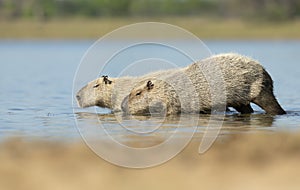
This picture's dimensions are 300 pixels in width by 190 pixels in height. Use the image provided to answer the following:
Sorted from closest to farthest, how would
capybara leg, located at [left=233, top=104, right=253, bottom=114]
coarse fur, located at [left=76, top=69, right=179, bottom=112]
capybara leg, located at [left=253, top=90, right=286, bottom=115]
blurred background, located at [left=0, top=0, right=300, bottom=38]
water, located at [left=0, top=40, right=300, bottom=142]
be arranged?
water, located at [left=0, top=40, right=300, bottom=142] → capybara leg, located at [left=253, top=90, right=286, bottom=115] → capybara leg, located at [left=233, top=104, right=253, bottom=114] → coarse fur, located at [left=76, top=69, right=179, bottom=112] → blurred background, located at [left=0, top=0, right=300, bottom=38]

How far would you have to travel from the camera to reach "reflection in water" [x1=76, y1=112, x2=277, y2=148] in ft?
39.2

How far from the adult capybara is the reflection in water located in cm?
21

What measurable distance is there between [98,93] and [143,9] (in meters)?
89.2

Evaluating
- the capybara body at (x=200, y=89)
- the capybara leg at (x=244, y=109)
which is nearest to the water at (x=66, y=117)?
the capybara leg at (x=244, y=109)

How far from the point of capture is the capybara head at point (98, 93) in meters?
15.2

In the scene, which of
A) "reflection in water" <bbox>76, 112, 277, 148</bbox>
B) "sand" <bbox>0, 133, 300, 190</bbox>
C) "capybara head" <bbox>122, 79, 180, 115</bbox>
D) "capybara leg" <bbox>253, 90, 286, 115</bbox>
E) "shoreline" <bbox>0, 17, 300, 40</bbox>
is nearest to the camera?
"sand" <bbox>0, 133, 300, 190</bbox>

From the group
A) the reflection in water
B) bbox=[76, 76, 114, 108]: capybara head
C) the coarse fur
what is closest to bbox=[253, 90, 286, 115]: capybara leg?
the reflection in water

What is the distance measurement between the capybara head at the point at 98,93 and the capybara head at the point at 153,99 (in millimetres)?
1086

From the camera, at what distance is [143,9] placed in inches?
4085

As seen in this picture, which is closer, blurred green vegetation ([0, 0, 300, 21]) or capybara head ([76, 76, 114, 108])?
capybara head ([76, 76, 114, 108])

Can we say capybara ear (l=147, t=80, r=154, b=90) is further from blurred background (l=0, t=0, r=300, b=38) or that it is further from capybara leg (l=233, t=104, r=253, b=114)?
blurred background (l=0, t=0, r=300, b=38)

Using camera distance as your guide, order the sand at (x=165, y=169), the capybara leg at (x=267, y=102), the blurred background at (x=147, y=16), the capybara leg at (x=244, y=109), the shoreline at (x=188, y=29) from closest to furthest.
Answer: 1. the sand at (x=165, y=169)
2. the capybara leg at (x=267, y=102)
3. the capybara leg at (x=244, y=109)
4. the shoreline at (x=188, y=29)
5. the blurred background at (x=147, y=16)

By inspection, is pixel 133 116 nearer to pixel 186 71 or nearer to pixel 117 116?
pixel 117 116

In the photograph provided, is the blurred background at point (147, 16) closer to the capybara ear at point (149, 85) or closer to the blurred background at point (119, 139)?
the blurred background at point (119, 139)
